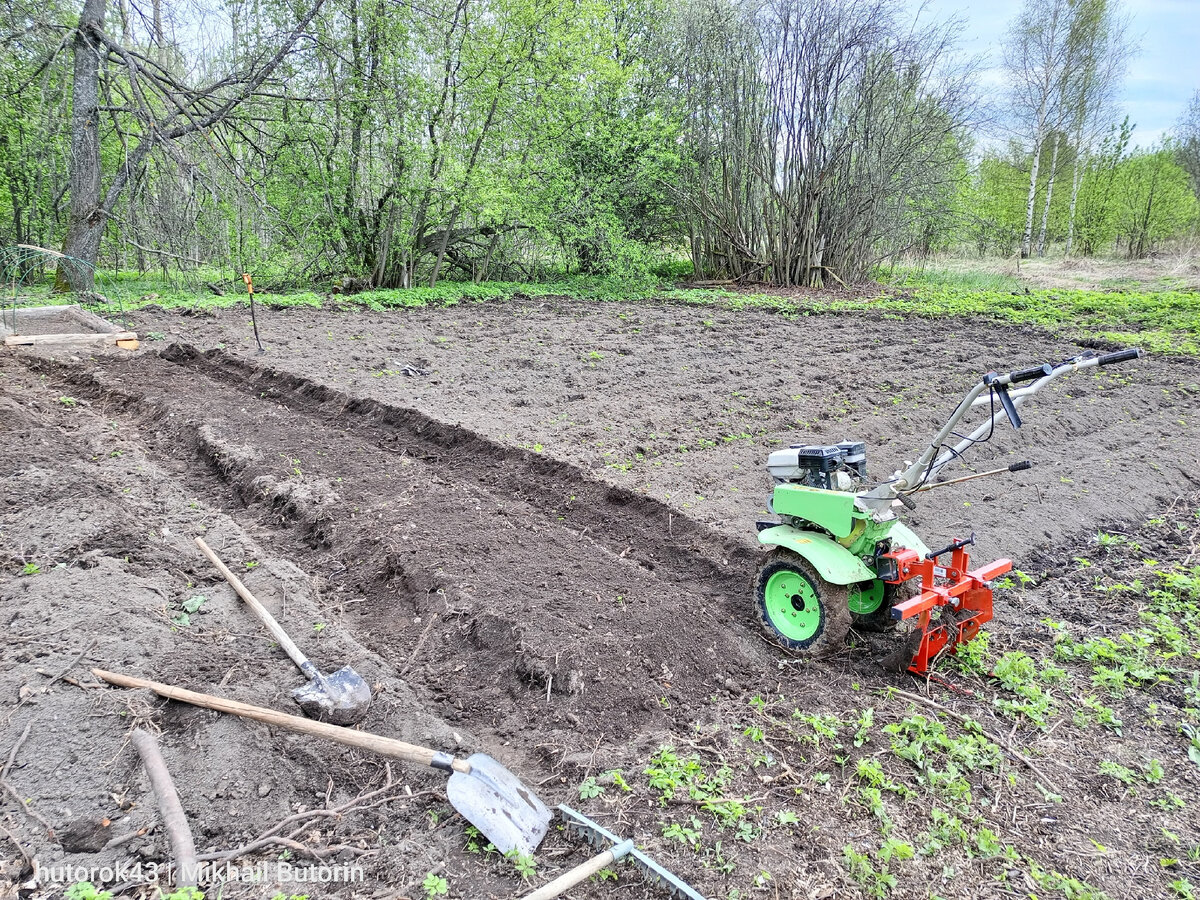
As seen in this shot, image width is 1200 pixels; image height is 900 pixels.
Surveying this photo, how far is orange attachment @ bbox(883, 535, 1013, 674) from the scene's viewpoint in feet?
11.1

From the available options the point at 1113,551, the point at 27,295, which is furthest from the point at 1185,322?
the point at 27,295

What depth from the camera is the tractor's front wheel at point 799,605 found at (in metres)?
3.56

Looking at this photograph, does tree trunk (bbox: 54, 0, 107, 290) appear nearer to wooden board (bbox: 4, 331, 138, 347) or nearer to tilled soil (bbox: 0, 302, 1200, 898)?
wooden board (bbox: 4, 331, 138, 347)

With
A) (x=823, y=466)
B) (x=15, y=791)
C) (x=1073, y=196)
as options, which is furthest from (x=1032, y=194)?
(x=15, y=791)

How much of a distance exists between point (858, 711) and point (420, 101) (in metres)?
14.0

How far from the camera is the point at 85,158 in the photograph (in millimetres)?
12578

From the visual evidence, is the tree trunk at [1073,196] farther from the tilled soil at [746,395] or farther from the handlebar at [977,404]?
the handlebar at [977,404]

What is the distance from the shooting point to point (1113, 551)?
4922mm

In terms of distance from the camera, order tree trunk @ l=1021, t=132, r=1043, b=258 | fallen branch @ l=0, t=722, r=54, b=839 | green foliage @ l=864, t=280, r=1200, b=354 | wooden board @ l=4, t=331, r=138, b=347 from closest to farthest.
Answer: fallen branch @ l=0, t=722, r=54, b=839 → wooden board @ l=4, t=331, r=138, b=347 → green foliage @ l=864, t=280, r=1200, b=354 → tree trunk @ l=1021, t=132, r=1043, b=258

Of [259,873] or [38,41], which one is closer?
[259,873]

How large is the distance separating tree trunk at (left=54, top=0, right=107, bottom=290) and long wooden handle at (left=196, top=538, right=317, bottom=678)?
1009cm

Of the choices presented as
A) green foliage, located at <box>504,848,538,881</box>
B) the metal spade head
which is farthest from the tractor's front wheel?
the metal spade head

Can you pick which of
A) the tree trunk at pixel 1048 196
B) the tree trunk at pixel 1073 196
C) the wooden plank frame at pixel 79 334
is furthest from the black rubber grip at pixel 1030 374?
the tree trunk at pixel 1048 196

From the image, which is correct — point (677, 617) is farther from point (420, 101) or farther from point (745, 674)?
point (420, 101)
